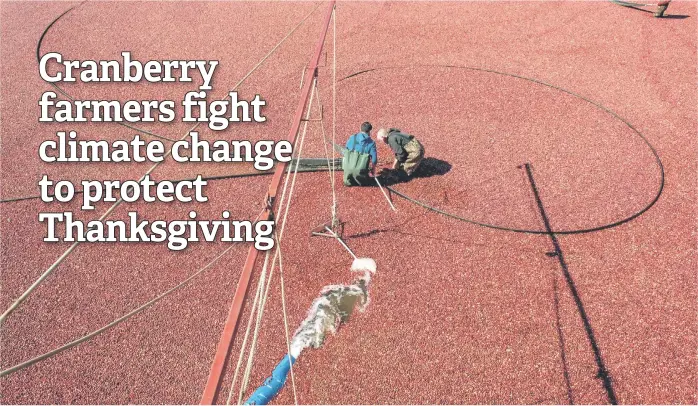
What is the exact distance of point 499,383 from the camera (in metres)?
6.80

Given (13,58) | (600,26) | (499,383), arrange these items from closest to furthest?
1. (499,383)
2. (13,58)
3. (600,26)

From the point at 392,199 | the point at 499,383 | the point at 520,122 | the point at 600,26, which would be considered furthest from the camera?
the point at 600,26

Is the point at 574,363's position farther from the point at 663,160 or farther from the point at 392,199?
the point at 663,160

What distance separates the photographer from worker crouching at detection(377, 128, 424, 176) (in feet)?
31.8

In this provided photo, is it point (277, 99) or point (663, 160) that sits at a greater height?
point (277, 99)

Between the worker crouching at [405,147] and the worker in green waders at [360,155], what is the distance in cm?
50

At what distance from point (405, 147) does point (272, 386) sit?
5.41m

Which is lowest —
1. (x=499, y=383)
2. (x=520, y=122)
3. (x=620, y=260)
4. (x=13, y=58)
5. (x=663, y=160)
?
(x=499, y=383)

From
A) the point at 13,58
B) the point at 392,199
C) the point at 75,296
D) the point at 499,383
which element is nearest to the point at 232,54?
the point at 13,58

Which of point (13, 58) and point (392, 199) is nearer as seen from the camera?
point (392, 199)

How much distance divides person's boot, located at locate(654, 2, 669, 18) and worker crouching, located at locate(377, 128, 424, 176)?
12441 millimetres

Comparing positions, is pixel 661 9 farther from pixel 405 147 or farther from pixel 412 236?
pixel 412 236

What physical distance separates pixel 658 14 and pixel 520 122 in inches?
352

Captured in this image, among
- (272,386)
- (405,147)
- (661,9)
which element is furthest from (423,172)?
(661,9)
